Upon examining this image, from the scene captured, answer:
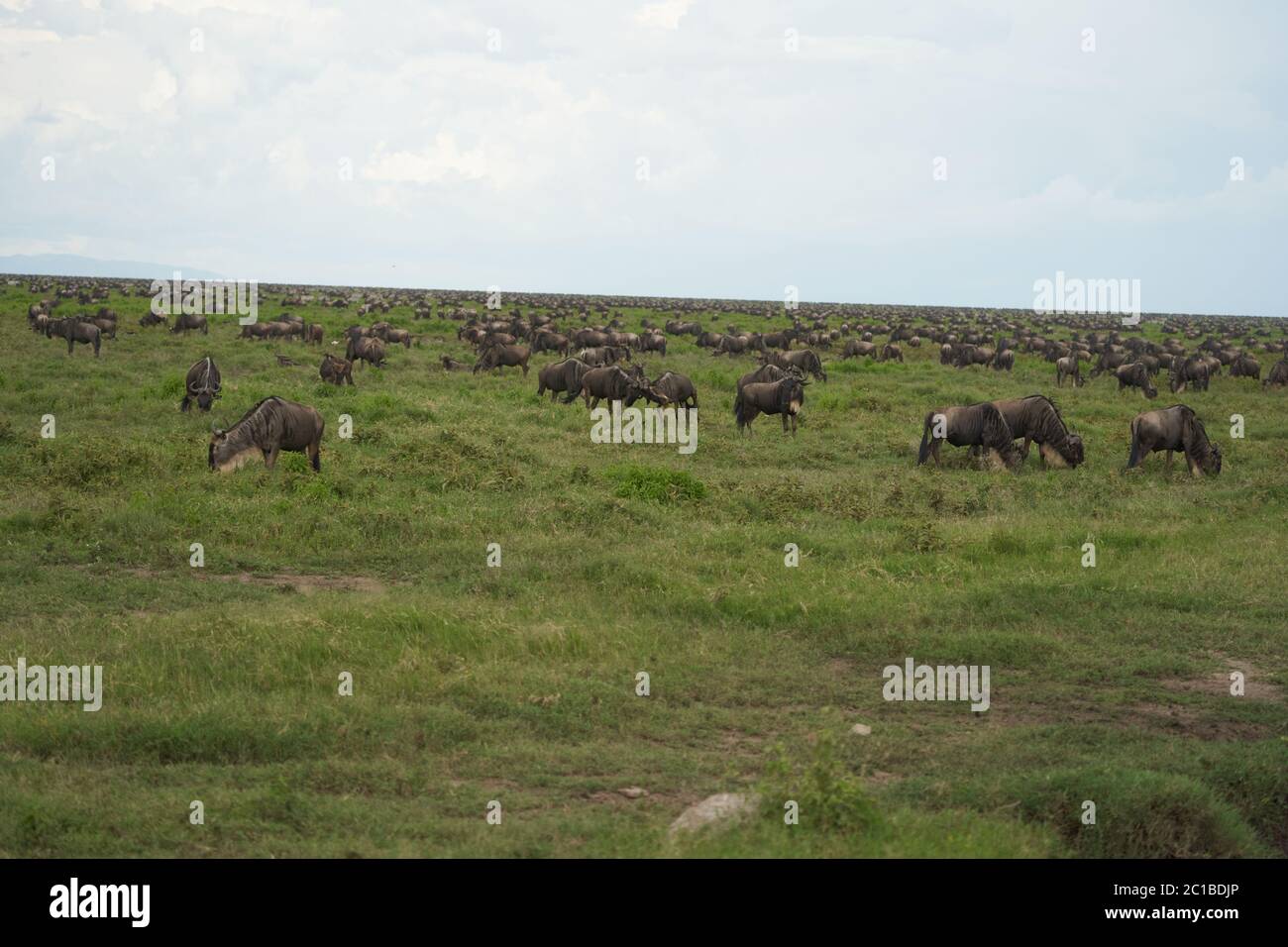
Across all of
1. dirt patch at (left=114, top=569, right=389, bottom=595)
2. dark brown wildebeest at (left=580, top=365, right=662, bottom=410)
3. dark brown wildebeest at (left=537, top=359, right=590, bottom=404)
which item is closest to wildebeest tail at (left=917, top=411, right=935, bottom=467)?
dark brown wildebeest at (left=580, top=365, right=662, bottom=410)

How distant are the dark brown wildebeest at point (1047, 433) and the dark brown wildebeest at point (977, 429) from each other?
0.41m

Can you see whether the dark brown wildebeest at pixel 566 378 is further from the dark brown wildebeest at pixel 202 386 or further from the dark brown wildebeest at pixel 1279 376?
the dark brown wildebeest at pixel 1279 376

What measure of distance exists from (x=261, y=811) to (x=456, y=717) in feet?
6.65

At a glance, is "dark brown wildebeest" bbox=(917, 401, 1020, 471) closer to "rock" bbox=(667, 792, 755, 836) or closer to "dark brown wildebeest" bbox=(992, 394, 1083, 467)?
"dark brown wildebeest" bbox=(992, 394, 1083, 467)

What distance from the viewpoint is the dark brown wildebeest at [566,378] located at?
28812 millimetres

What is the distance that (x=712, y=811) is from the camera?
694 centimetres

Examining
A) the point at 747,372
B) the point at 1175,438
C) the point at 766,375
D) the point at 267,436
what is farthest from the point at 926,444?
the point at 747,372

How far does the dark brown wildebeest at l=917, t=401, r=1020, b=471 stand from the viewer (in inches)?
838

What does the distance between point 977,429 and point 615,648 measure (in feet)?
42.0

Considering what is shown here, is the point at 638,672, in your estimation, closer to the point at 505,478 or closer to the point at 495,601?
the point at 495,601

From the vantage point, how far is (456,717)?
8852mm

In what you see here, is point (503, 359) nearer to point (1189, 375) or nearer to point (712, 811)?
point (1189, 375)

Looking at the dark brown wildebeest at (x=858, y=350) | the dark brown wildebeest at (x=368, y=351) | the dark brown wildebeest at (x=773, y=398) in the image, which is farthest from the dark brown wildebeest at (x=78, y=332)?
the dark brown wildebeest at (x=858, y=350)
